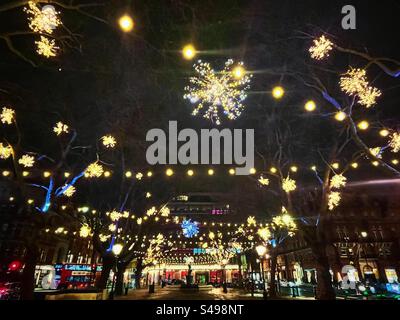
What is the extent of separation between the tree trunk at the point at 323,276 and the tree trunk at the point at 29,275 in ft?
46.1

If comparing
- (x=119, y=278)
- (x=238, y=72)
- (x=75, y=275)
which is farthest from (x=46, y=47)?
(x=75, y=275)

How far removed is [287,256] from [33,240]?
53.5m

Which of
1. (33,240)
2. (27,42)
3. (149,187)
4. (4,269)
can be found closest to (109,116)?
(27,42)

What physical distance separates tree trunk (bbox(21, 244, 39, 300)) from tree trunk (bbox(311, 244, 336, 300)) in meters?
14.1

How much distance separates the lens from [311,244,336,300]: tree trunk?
12859 mm

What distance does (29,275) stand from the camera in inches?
478

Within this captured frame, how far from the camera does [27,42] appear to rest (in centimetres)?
936

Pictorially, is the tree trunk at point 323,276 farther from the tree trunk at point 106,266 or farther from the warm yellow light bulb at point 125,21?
the tree trunk at point 106,266

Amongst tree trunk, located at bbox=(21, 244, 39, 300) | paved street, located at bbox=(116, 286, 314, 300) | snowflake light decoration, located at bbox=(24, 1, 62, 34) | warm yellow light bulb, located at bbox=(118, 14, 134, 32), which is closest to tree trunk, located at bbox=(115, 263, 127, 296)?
paved street, located at bbox=(116, 286, 314, 300)

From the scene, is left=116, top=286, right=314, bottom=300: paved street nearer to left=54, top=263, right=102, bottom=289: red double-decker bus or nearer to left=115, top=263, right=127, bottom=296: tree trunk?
left=115, top=263, right=127, bottom=296: tree trunk

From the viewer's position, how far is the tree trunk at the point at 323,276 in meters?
12.9

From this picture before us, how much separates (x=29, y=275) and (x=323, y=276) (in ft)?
47.8

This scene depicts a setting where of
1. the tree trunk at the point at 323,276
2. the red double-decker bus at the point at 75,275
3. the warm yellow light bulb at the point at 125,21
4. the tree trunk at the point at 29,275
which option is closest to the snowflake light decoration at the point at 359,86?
the warm yellow light bulb at the point at 125,21
